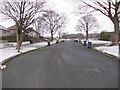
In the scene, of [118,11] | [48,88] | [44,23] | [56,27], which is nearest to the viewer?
[48,88]

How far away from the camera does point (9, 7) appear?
39406 mm

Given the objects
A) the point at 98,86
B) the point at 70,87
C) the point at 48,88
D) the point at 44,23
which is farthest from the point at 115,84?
the point at 44,23

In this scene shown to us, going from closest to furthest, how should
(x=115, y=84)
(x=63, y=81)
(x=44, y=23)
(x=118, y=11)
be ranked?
(x=115, y=84) → (x=63, y=81) → (x=118, y=11) → (x=44, y=23)

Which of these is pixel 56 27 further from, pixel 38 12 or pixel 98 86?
pixel 98 86

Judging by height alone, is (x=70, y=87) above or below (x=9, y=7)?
below

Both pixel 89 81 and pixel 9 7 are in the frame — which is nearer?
pixel 89 81

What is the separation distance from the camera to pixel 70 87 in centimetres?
830

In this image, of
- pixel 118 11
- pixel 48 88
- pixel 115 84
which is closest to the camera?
pixel 48 88

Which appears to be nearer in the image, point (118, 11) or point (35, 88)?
point (35, 88)

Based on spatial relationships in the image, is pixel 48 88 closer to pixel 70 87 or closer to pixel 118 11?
pixel 70 87

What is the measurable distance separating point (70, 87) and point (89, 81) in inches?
56.0

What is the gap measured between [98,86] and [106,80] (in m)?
1.36

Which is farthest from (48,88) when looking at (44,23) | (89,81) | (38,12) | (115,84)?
(44,23)

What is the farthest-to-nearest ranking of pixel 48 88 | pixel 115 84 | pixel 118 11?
1. pixel 118 11
2. pixel 115 84
3. pixel 48 88
